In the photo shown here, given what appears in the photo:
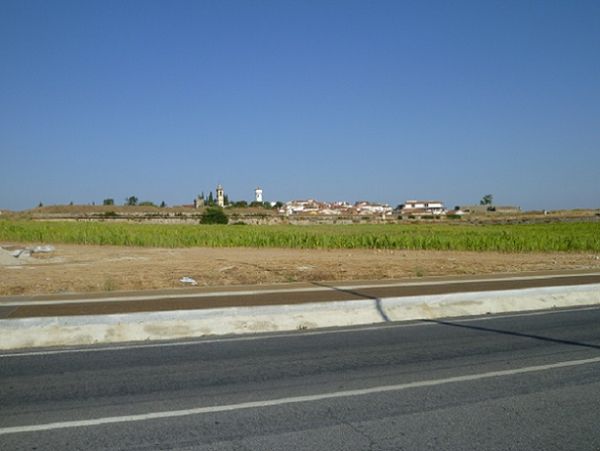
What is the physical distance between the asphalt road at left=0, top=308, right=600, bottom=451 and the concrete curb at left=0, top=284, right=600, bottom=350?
0.71m

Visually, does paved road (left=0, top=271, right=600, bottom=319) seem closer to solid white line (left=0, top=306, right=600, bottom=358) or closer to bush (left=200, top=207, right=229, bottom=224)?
solid white line (left=0, top=306, right=600, bottom=358)

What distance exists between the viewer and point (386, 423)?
18.5ft

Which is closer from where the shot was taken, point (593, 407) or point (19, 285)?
point (593, 407)

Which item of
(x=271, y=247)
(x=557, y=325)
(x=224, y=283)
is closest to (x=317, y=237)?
(x=271, y=247)

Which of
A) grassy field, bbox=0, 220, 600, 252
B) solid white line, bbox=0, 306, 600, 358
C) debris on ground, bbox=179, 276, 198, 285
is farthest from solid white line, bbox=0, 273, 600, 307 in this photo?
grassy field, bbox=0, 220, 600, 252

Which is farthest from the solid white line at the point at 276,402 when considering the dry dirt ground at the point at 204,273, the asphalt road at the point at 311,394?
the dry dirt ground at the point at 204,273

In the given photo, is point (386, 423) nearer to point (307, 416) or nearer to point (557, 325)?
point (307, 416)

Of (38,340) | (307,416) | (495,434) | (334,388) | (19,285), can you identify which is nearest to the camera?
(495,434)

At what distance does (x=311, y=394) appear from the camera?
657 cm

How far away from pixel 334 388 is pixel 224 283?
1220 centimetres

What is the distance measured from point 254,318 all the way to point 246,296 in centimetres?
316

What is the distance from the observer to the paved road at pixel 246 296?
1193 centimetres

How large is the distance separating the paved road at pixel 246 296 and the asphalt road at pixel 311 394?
287 cm

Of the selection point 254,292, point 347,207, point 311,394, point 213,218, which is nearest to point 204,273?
point 254,292
